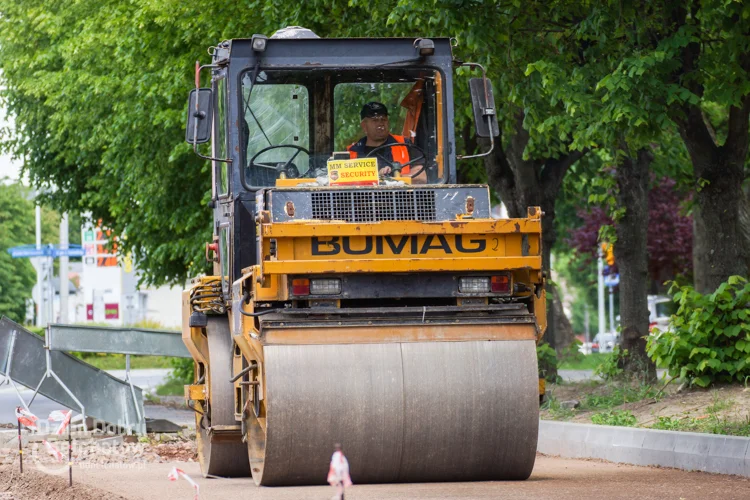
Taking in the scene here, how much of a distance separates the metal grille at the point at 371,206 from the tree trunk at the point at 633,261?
26.8ft

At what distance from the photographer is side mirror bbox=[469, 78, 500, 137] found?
10.8 meters

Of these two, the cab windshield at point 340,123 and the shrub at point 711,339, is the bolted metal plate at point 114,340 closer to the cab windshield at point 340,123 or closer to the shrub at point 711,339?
the shrub at point 711,339

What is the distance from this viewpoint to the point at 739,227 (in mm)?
15188

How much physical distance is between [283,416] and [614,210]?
11581 millimetres

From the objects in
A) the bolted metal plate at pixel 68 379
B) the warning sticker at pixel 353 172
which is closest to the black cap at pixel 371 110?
the warning sticker at pixel 353 172

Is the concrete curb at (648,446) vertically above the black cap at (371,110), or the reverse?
Answer: the black cap at (371,110)

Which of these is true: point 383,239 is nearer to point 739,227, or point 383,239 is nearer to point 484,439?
point 484,439

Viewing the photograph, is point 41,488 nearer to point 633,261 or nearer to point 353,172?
point 353,172

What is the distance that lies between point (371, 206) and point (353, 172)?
0.52m

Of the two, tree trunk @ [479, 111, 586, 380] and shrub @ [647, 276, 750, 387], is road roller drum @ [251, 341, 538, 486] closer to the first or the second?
shrub @ [647, 276, 750, 387]

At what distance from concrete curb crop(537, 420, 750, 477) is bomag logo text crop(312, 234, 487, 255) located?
2.94m

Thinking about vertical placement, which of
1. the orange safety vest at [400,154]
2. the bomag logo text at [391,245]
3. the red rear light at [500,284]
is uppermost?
the orange safety vest at [400,154]

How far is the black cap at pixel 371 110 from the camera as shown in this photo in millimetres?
10852

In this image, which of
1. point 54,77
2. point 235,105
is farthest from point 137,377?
point 235,105
